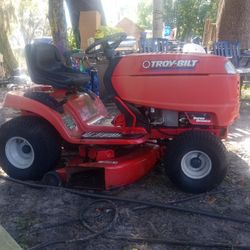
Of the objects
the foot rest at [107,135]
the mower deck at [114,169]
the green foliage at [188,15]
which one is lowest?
the mower deck at [114,169]

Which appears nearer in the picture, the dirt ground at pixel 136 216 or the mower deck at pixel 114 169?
the dirt ground at pixel 136 216

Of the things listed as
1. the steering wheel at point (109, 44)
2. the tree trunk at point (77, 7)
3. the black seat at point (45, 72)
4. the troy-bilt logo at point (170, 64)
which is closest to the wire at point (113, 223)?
the black seat at point (45, 72)

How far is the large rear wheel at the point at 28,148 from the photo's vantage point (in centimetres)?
389

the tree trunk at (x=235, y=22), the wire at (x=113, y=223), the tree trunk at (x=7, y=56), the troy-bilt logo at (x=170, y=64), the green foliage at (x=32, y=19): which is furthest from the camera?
the green foliage at (x=32, y=19)

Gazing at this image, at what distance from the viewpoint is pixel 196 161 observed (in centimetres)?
366

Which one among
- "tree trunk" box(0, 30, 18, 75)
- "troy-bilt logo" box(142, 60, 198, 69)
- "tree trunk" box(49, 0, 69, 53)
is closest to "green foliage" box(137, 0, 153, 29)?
"tree trunk" box(0, 30, 18, 75)

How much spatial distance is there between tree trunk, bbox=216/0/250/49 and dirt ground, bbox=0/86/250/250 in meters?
5.97

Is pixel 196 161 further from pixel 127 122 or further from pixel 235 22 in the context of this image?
pixel 235 22

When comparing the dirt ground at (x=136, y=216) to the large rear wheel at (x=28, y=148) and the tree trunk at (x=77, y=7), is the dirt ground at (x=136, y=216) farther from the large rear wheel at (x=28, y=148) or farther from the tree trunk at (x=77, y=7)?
the tree trunk at (x=77, y=7)

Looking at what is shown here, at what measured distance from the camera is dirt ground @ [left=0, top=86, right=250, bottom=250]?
9.70ft

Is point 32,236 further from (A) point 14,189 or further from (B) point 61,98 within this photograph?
(B) point 61,98

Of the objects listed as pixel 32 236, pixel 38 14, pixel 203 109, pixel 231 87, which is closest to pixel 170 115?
pixel 203 109

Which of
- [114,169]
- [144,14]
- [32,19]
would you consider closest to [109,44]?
[114,169]

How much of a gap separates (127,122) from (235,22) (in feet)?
21.4
